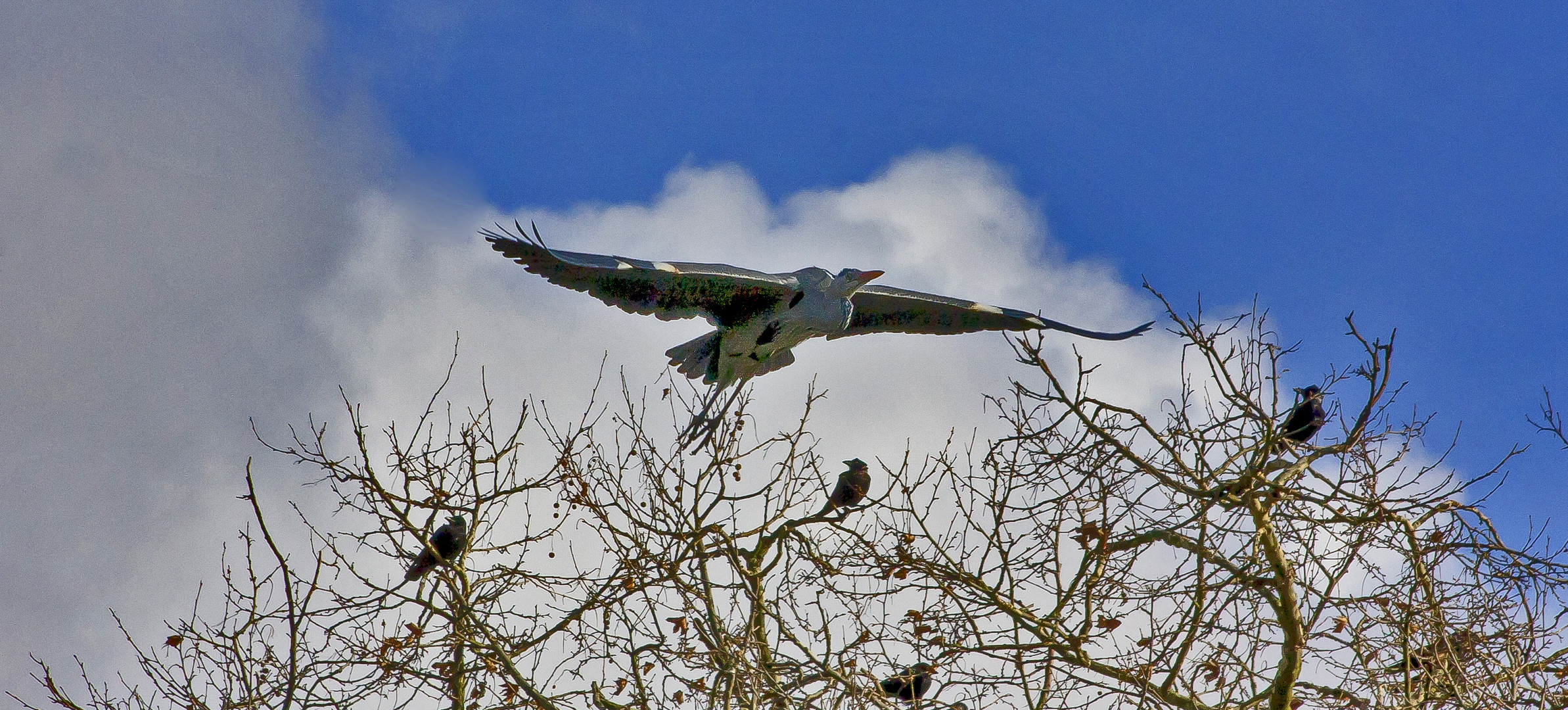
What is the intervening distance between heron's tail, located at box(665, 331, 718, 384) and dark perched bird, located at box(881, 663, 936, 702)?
2576 mm

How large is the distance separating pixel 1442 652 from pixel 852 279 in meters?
3.74

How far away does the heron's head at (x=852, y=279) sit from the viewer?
24.0 ft

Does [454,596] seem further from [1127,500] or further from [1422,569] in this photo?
[1422,569]

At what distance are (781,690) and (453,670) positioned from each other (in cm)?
162

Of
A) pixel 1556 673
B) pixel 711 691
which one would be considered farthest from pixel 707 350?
pixel 1556 673

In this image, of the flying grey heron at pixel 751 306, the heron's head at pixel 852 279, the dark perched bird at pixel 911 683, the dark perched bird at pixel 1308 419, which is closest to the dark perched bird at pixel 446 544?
the flying grey heron at pixel 751 306

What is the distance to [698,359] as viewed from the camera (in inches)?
299

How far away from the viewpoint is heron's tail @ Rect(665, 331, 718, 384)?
7.56 metres

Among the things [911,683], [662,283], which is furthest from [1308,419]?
[662,283]

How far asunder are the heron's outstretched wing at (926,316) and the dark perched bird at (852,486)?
1549 mm

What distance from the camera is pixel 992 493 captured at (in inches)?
196

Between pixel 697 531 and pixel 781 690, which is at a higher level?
pixel 697 531

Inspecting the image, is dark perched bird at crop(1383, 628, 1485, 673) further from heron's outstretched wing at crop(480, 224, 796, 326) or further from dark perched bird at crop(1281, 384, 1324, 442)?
heron's outstretched wing at crop(480, 224, 796, 326)

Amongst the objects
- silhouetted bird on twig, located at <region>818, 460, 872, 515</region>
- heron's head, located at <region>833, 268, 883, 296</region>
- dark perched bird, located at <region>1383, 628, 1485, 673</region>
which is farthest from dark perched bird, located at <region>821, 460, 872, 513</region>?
dark perched bird, located at <region>1383, 628, 1485, 673</region>
